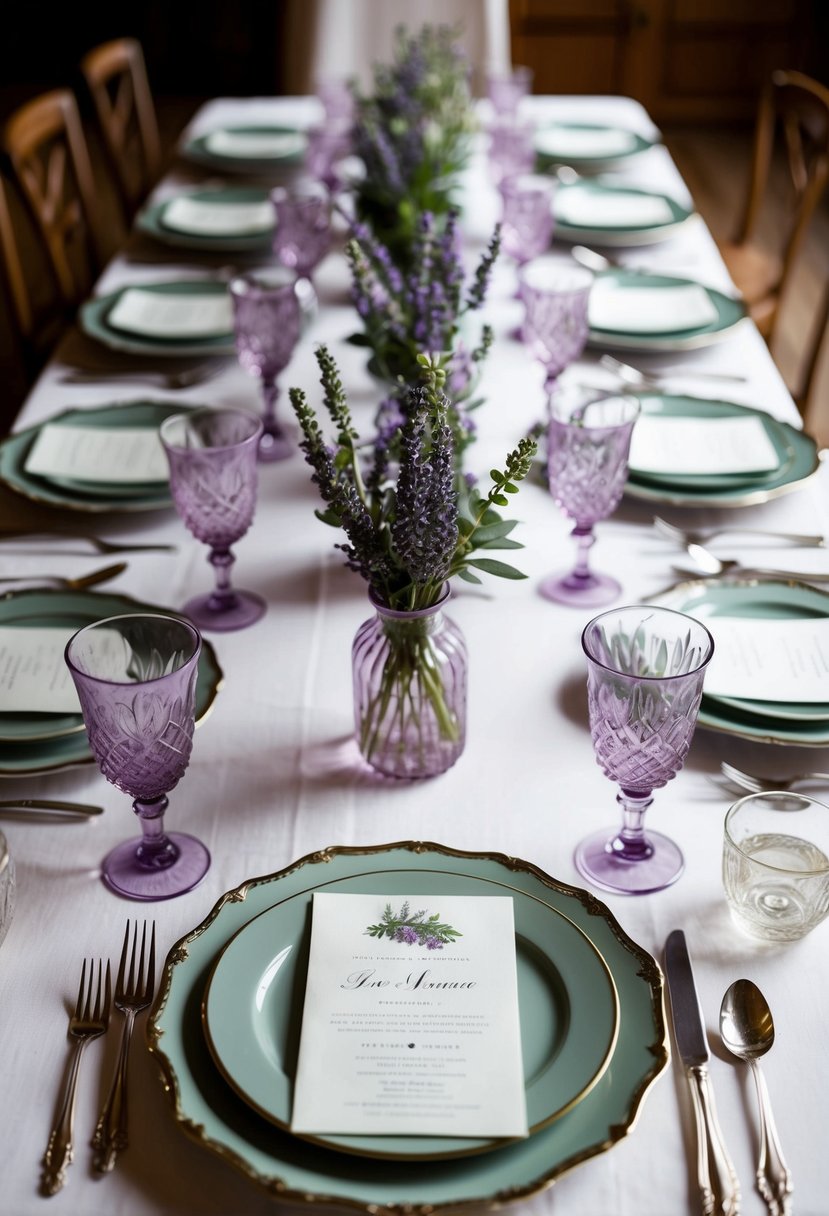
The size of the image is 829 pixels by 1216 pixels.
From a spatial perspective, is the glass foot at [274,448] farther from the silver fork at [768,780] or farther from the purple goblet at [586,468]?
the silver fork at [768,780]

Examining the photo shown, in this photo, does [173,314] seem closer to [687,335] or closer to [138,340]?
[138,340]

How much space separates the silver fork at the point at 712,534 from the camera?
1.40 meters

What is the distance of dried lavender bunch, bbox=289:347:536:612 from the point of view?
3.05ft

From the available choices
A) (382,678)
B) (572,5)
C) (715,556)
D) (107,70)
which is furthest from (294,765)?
(572,5)

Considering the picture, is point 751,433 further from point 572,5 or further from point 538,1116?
point 572,5

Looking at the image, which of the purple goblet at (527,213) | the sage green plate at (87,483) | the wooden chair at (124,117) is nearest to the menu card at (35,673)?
the sage green plate at (87,483)

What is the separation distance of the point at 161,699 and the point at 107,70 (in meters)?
2.49

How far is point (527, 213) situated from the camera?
6.65ft

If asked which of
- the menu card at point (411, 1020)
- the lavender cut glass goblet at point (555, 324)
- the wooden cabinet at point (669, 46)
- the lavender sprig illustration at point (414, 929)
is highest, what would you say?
the lavender cut glass goblet at point (555, 324)

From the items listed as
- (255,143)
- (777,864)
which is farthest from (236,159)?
(777,864)

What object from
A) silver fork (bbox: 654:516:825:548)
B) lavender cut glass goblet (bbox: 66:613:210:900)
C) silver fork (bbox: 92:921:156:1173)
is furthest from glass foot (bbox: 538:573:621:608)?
silver fork (bbox: 92:921:156:1173)

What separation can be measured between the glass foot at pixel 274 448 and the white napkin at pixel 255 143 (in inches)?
47.4

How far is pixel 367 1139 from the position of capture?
0.75 meters

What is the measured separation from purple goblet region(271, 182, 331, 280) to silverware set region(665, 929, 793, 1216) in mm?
1404
